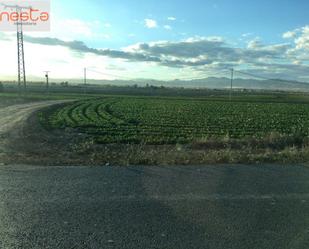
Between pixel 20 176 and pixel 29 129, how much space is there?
14537mm

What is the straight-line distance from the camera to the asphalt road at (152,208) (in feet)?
14.7

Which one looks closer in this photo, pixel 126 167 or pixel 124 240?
pixel 124 240

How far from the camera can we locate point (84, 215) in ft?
16.9

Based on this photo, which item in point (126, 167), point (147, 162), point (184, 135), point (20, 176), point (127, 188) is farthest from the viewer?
point (184, 135)

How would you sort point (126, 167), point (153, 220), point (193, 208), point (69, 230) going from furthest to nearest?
point (126, 167) < point (193, 208) < point (153, 220) < point (69, 230)

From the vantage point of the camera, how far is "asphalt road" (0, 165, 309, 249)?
4.47m

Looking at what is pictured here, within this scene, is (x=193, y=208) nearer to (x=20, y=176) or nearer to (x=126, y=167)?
(x=126, y=167)

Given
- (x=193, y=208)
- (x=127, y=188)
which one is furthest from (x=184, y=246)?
(x=127, y=188)

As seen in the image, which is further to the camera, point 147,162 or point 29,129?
point 29,129

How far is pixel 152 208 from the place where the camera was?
5.48 meters

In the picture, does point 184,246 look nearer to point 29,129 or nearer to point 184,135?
point 184,135

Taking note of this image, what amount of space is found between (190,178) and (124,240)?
9.81 feet

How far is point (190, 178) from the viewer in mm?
7199

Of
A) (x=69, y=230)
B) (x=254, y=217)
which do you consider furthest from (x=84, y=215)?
(x=254, y=217)
